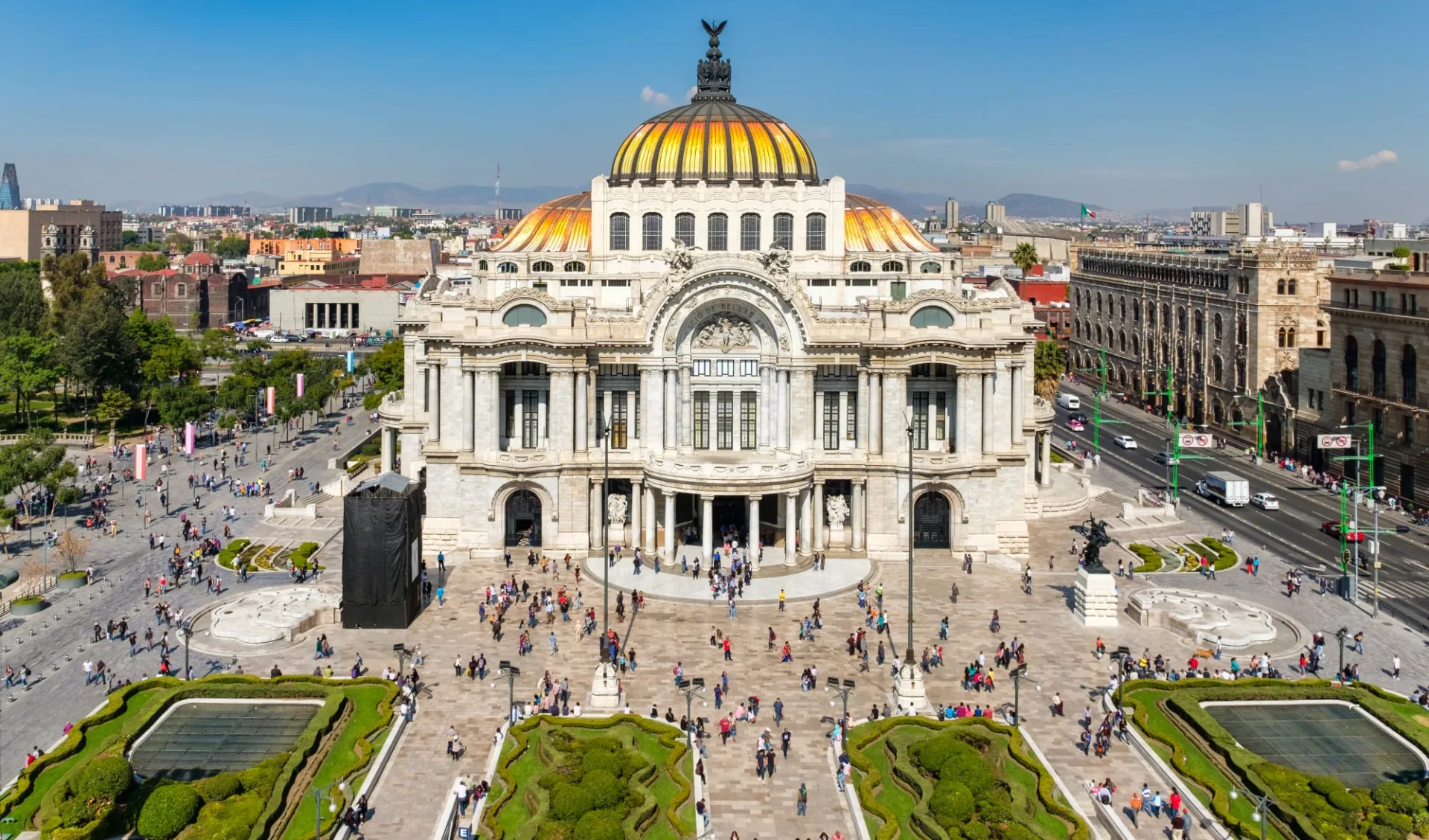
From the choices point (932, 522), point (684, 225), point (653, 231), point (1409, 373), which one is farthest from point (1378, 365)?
point (653, 231)

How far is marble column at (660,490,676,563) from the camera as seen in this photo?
246 feet

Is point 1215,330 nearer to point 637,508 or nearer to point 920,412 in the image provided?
point 920,412

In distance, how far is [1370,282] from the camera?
3755 inches

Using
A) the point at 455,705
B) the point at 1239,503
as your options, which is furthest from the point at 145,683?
the point at 1239,503

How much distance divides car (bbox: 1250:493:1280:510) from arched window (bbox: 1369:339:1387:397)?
1124 centimetres

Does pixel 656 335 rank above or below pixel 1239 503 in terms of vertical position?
above

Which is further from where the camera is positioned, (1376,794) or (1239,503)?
(1239,503)

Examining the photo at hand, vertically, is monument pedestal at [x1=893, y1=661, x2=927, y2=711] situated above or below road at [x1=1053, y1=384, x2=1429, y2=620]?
below

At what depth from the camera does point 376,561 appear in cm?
6359

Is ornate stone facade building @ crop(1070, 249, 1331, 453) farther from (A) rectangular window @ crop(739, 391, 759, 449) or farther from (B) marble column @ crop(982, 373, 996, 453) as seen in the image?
(A) rectangular window @ crop(739, 391, 759, 449)

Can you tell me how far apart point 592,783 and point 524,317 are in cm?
4009

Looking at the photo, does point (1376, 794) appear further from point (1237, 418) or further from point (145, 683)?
point (1237, 418)

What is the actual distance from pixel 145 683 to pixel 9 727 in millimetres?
5303

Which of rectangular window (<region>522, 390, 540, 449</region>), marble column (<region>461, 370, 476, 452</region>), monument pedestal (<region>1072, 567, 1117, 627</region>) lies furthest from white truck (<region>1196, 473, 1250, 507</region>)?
marble column (<region>461, 370, 476, 452</region>)
